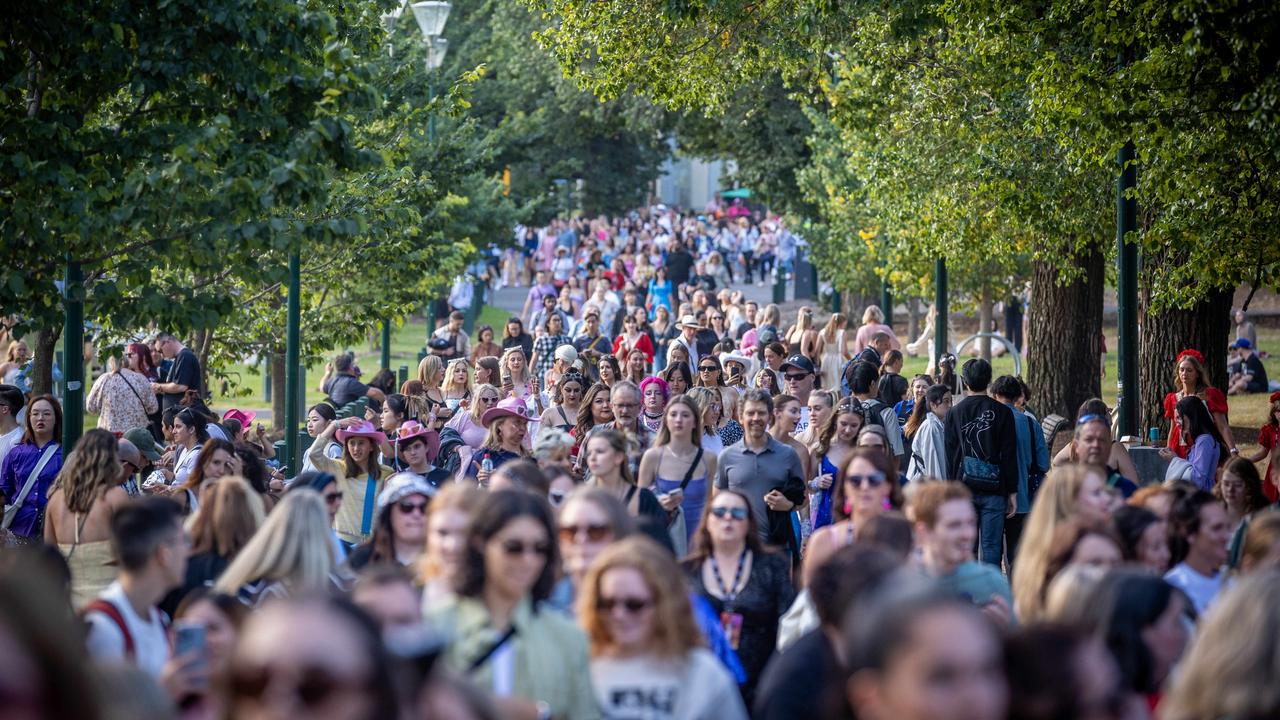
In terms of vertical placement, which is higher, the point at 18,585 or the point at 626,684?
the point at 18,585

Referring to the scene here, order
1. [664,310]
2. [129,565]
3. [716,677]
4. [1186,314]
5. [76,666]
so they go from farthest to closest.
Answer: [664,310] < [1186,314] < [129,565] < [716,677] < [76,666]

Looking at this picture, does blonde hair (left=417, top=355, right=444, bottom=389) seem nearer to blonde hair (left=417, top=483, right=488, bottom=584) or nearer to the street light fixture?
the street light fixture

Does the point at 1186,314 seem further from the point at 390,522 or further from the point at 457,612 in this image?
the point at 457,612

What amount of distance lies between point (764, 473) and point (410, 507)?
3416 millimetres

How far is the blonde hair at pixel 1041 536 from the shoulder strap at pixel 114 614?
10.3 ft

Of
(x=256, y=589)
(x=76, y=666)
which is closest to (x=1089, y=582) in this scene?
(x=256, y=589)

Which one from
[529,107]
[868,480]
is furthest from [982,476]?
[529,107]

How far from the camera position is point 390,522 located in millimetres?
7871

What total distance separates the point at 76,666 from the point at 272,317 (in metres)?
17.2

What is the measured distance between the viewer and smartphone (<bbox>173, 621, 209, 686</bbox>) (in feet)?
19.1

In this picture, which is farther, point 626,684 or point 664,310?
point 664,310

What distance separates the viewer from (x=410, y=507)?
25.7 ft

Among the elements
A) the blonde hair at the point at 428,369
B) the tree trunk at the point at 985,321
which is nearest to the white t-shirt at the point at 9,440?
the blonde hair at the point at 428,369

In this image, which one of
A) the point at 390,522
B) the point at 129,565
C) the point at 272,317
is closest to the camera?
the point at 129,565
